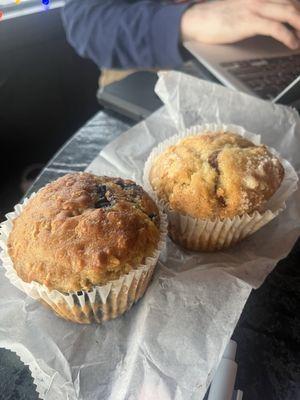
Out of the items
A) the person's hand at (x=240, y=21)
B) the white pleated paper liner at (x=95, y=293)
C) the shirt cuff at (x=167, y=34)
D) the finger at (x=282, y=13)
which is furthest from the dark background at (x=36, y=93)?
the white pleated paper liner at (x=95, y=293)

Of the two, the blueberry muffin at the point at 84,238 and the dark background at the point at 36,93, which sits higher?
the blueberry muffin at the point at 84,238

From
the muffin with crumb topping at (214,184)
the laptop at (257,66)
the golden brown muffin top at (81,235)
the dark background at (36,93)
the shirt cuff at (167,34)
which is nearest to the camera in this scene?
the golden brown muffin top at (81,235)

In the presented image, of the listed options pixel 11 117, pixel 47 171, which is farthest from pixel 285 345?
pixel 11 117

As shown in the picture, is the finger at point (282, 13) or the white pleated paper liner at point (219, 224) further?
the finger at point (282, 13)

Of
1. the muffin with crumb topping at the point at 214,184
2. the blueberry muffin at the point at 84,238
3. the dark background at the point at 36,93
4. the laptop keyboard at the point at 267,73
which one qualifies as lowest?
the dark background at the point at 36,93

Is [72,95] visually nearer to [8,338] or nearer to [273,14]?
[273,14]

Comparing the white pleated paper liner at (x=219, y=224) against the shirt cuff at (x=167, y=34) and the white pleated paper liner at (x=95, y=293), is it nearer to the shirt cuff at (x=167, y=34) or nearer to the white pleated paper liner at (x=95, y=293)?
the white pleated paper liner at (x=95, y=293)

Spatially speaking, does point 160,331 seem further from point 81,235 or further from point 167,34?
point 167,34
